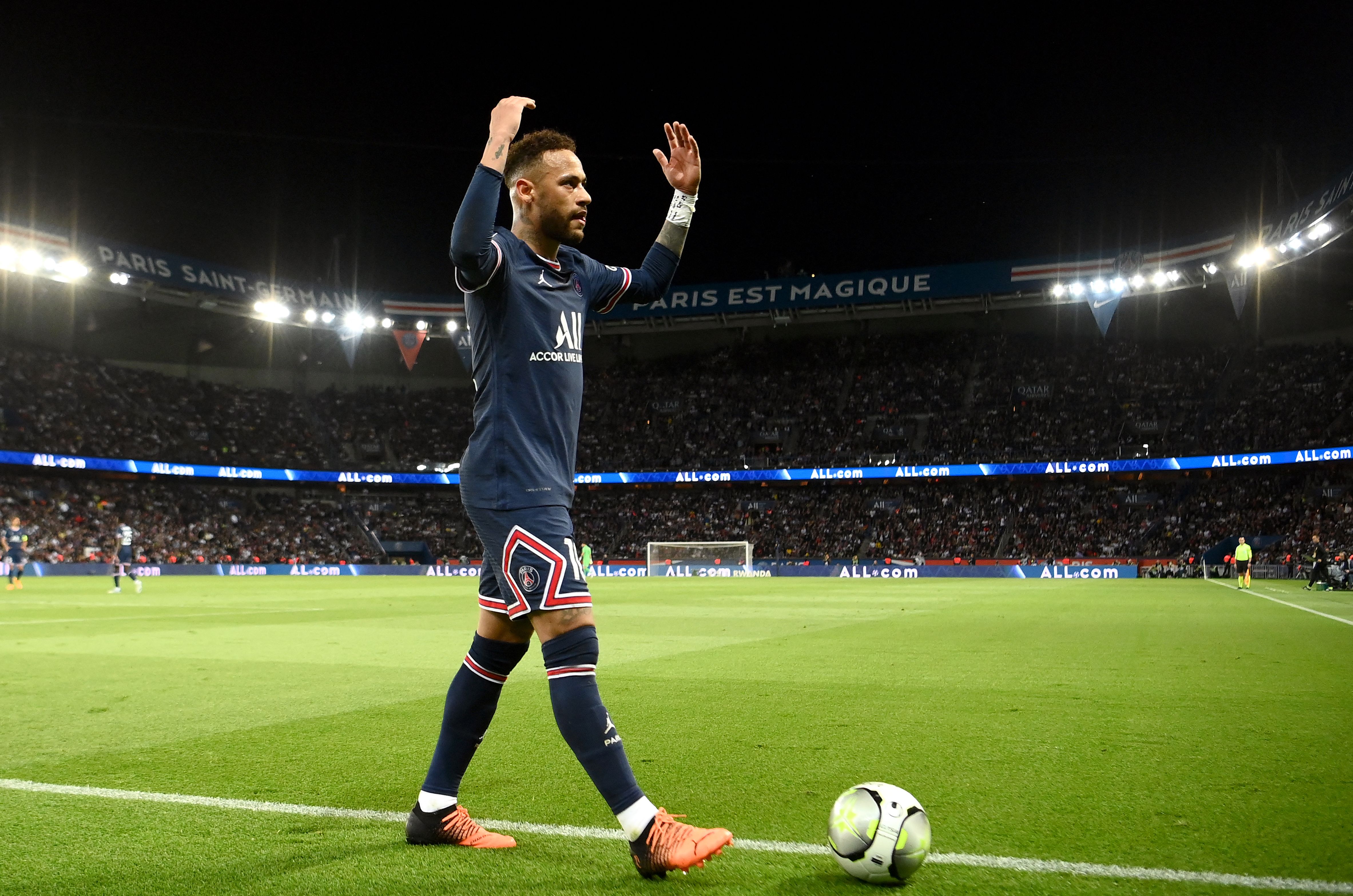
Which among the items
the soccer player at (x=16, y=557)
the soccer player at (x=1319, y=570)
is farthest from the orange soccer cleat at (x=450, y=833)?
the soccer player at (x=1319, y=570)

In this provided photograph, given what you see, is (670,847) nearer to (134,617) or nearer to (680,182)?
(680,182)

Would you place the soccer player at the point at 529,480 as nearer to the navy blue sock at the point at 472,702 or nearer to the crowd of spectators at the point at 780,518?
the navy blue sock at the point at 472,702

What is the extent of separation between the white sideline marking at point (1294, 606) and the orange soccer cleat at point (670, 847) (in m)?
15.1

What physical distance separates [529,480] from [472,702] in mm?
908

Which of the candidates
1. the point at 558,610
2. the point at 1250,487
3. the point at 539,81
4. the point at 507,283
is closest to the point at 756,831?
the point at 558,610

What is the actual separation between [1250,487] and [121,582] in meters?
47.6

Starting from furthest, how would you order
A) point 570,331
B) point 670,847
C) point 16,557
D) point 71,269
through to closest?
point 71,269, point 16,557, point 570,331, point 670,847

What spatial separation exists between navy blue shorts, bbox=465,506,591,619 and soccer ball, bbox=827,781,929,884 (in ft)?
3.61

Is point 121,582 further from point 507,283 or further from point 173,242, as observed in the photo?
point 507,283

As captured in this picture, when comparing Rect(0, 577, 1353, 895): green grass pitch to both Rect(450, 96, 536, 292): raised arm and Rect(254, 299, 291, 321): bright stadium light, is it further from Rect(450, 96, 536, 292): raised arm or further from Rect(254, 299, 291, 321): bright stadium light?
Rect(254, 299, 291, 321): bright stadium light

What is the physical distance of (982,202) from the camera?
4581 centimetres

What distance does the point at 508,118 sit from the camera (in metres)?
3.29

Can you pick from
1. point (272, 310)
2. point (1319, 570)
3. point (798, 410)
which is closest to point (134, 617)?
point (1319, 570)

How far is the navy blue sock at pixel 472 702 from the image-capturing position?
3490 millimetres
